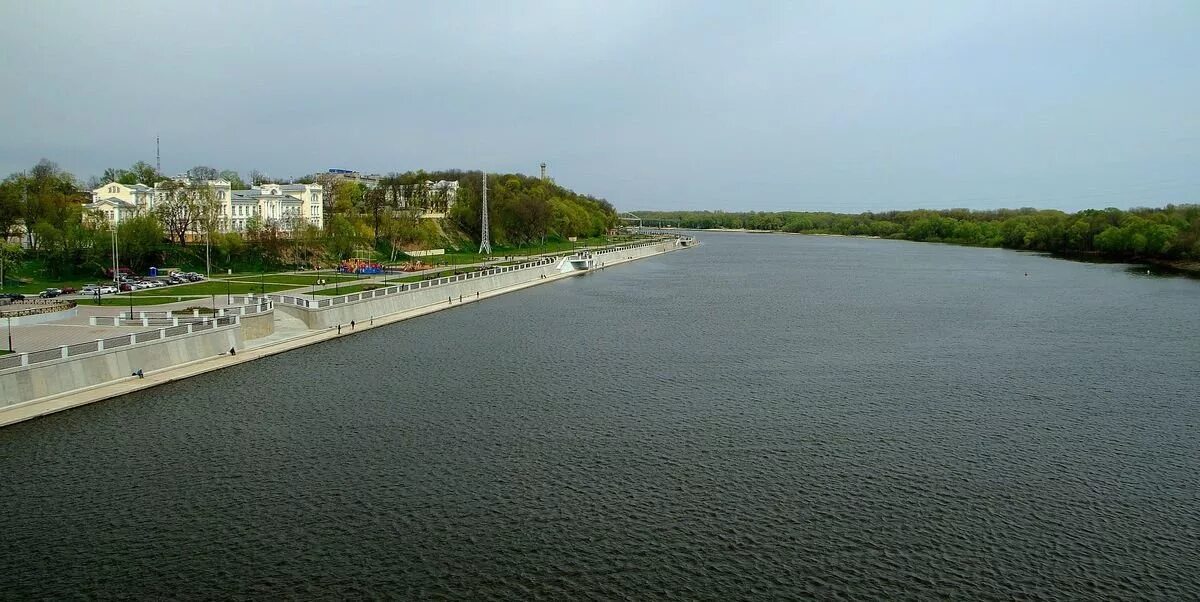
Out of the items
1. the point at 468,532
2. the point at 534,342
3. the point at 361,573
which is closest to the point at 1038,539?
the point at 468,532

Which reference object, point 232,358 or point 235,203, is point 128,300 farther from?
point 235,203

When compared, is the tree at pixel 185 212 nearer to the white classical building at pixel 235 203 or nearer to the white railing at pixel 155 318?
the white classical building at pixel 235 203

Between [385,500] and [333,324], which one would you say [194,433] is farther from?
[333,324]

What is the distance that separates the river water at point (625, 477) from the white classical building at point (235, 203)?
39.6 meters

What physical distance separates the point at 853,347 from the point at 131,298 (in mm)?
34174

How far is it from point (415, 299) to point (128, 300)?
14531mm

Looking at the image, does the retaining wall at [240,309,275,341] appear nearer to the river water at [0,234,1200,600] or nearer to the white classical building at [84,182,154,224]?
the river water at [0,234,1200,600]

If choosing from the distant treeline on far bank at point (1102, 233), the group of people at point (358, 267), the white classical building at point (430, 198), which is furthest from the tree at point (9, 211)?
the distant treeline on far bank at point (1102, 233)

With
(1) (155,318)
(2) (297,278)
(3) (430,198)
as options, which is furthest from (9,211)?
(3) (430,198)

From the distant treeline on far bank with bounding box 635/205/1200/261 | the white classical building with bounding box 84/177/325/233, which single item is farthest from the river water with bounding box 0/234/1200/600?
the distant treeline on far bank with bounding box 635/205/1200/261

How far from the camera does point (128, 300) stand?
1609 inches

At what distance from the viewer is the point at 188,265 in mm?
59500

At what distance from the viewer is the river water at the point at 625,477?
14.8 m

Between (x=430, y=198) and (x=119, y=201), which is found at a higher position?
(x=430, y=198)
